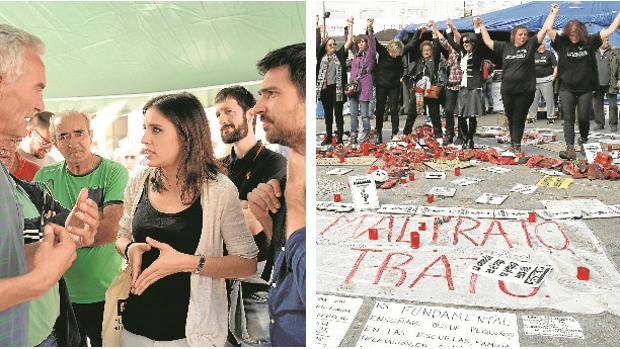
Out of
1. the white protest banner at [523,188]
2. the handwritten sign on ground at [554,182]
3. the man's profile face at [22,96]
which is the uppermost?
the man's profile face at [22,96]

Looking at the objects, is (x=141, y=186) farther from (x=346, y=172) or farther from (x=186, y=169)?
(x=346, y=172)

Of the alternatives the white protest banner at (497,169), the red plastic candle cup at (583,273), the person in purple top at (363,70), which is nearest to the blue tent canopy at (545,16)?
the person in purple top at (363,70)

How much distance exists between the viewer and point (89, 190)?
2.46 meters

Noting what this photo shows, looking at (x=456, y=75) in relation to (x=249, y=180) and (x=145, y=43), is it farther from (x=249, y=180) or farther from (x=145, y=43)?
(x=145, y=43)

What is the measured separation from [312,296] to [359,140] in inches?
299

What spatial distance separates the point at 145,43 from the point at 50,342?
134 cm

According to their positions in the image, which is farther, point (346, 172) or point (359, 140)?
point (359, 140)

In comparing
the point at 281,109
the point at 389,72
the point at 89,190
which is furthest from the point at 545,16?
the point at 89,190

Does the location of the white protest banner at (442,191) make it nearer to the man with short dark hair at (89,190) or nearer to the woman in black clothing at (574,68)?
the woman in black clothing at (574,68)

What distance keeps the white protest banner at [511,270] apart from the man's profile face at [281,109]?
2053mm

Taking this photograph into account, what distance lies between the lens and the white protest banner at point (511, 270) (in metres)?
3.76

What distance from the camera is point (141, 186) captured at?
8.11 ft

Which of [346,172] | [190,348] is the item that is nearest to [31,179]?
[190,348]

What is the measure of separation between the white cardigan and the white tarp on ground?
1354mm
